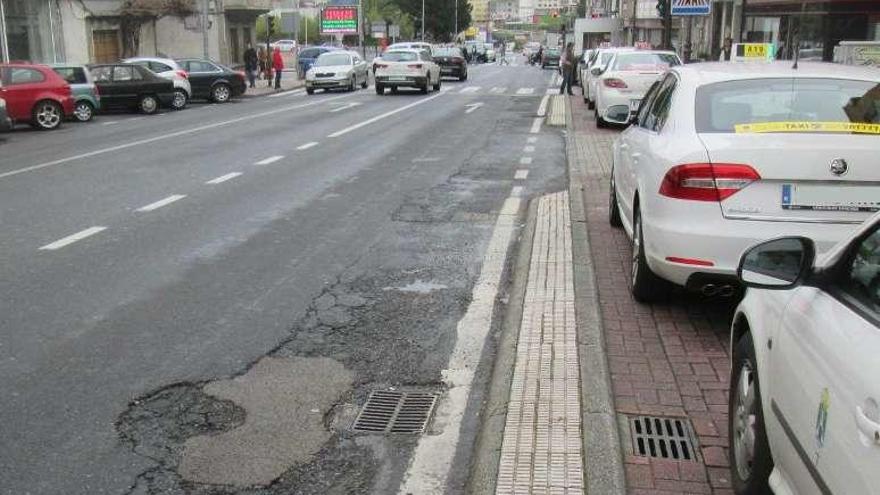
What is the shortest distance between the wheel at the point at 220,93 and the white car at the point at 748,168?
25736 millimetres

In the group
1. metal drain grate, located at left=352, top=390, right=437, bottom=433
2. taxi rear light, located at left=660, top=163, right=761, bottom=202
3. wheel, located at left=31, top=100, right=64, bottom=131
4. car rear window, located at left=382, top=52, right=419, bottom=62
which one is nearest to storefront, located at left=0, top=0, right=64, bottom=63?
wheel, located at left=31, top=100, right=64, bottom=131

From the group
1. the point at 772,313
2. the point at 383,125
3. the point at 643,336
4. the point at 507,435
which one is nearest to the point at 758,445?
the point at 772,313

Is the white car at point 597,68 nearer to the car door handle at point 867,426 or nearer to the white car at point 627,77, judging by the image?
the white car at point 627,77

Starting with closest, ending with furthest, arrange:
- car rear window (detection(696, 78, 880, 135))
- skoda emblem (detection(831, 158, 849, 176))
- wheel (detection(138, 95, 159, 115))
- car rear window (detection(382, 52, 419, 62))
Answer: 1. skoda emblem (detection(831, 158, 849, 176))
2. car rear window (detection(696, 78, 880, 135))
3. wheel (detection(138, 95, 159, 115))
4. car rear window (detection(382, 52, 419, 62))

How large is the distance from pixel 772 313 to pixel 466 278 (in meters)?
4.29

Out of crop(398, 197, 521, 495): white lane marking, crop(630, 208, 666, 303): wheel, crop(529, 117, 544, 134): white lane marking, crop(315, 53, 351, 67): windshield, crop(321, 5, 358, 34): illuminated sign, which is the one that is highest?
crop(321, 5, 358, 34): illuminated sign

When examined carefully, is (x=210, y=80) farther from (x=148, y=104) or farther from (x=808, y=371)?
(x=808, y=371)

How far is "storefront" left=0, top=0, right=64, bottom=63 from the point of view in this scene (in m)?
31.5

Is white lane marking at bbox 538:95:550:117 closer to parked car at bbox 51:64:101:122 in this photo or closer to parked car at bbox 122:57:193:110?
parked car at bbox 122:57:193:110

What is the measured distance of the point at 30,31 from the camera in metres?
33.4

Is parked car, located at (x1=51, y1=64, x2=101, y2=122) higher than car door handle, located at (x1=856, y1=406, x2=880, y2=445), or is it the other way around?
car door handle, located at (x1=856, y1=406, x2=880, y2=445)

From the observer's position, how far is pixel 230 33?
49375 mm

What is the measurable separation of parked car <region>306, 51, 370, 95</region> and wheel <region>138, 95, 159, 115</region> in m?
9.43

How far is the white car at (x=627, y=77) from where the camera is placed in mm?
18312
